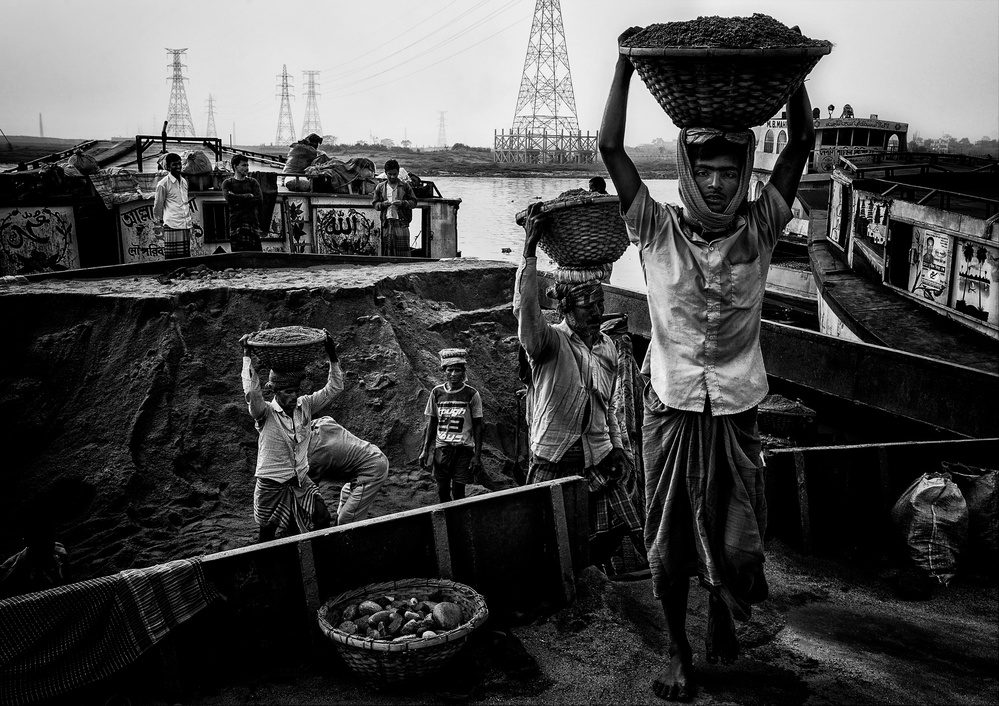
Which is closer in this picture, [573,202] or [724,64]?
[724,64]

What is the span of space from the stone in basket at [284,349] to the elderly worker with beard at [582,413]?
1.53 meters

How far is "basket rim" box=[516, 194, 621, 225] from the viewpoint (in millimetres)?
4328

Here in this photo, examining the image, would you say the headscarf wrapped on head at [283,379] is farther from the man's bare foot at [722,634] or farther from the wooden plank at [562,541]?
the man's bare foot at [722,634]

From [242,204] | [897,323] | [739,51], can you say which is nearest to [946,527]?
[739,51]

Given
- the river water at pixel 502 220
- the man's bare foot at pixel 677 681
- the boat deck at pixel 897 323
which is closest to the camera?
the man's bare foot at pixel 677 681

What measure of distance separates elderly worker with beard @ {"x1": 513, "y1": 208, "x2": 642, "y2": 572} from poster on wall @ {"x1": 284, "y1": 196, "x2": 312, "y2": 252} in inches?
551

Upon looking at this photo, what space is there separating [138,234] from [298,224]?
3.16m

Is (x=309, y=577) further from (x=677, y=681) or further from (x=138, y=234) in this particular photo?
(x=138, y=234)

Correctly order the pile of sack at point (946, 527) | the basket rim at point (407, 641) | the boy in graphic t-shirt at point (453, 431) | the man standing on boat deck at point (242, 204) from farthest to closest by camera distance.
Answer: the man standing on boat deck at point (242, 204), the boy in graphic t-shirt at point (453, 431), the pile of sack at point (946, 527), the basket rim at point (407, 641)

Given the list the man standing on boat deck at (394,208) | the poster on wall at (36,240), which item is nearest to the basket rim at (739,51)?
the man standing on boat deck at (394,208)

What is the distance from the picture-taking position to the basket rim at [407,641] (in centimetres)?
381

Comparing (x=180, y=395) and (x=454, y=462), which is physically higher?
(x=180, y=395)

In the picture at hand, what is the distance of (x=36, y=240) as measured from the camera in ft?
50.8

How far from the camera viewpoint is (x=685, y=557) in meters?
3.55
